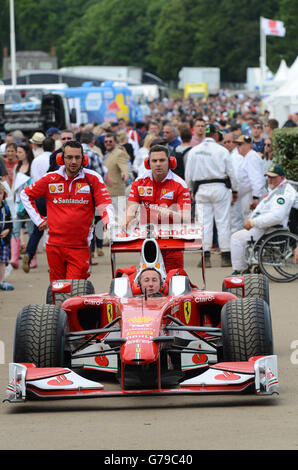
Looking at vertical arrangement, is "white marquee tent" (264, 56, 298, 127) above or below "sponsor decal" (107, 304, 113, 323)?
above

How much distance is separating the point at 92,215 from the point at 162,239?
48.5 inches

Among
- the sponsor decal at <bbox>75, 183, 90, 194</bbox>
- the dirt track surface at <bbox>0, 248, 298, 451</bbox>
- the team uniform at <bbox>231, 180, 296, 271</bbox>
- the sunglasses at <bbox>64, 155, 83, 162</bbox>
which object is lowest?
the dirt track surface at <bbox>0, 248, 298, 451</bbox>

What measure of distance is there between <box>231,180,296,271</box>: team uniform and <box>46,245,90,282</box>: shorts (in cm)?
434

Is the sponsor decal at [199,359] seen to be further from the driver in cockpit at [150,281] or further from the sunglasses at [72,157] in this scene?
the sunglasses at [72,157]

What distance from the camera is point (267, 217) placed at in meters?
14.1

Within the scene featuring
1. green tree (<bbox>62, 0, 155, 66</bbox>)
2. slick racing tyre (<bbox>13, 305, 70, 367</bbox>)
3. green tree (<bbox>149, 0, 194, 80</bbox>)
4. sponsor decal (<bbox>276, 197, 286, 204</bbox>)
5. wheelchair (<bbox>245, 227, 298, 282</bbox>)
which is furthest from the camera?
green tree (<bbox>62, 0, 155, 66</bbox>)

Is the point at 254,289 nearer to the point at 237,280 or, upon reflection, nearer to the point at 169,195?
the point at 237,280

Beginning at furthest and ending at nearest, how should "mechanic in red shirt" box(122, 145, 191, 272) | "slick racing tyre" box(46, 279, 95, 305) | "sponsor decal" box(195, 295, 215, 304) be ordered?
"mechanic in red shirt" box(122, 145, 191, 272) → "slick racing tyre" box(46, 279, 95, 305) → "sponsor decal" box(195, 295, 215, 304)

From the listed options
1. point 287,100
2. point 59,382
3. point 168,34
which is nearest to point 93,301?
point 59,382

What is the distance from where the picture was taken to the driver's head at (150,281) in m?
8.56

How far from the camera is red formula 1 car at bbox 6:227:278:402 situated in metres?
7.57

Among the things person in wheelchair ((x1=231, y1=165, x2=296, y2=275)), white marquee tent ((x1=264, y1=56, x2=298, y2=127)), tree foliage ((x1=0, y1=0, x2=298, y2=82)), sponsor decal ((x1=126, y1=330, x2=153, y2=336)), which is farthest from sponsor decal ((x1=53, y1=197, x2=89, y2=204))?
tree foliage ((x1=0, y1=0, x2=298, y2=82))

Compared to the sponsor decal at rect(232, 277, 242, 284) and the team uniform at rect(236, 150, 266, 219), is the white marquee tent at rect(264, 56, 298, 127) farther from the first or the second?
the sponsor decal at rect(232, 277, 242, 284)

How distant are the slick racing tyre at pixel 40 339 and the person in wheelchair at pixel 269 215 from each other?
6.35 m
